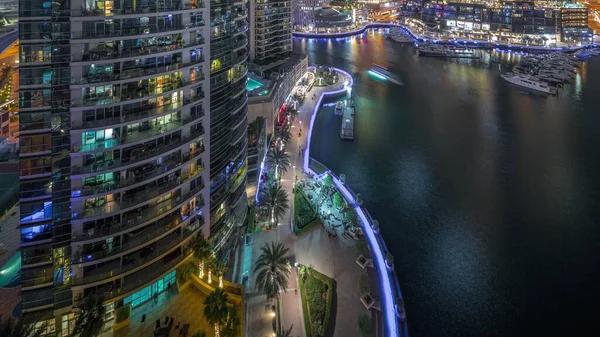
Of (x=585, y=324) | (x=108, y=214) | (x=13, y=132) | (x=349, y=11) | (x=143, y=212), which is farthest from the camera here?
(x=349, y=11)

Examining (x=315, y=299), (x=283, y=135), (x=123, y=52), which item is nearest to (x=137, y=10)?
(x=123, y=52)

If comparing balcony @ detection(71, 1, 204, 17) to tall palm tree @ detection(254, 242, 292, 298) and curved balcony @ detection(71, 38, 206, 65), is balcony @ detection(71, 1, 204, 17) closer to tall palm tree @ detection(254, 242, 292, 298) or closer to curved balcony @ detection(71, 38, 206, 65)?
curved balcony @ detection(71, 38, 206, 65)

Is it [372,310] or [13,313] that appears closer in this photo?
[13,313]

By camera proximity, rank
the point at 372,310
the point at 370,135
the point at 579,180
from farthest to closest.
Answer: the point at 370,135, the point at 579,180, the point at 372,310

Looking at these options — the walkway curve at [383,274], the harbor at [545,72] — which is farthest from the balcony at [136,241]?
the harbor at [545,72]

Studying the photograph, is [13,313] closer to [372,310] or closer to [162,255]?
[162,255]

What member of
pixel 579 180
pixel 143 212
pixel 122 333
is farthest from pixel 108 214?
pixel 579 180

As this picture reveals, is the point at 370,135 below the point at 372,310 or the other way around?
the other way around
